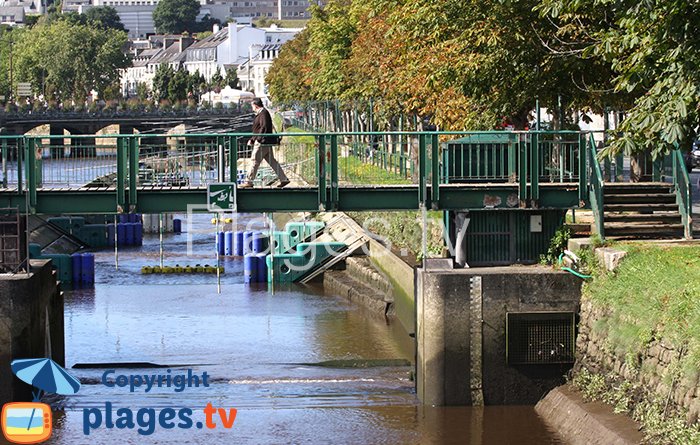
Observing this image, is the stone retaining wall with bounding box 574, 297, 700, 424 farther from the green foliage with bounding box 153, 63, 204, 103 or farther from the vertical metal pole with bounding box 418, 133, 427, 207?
the green foliage with bounding box 153, 63, 204, 103

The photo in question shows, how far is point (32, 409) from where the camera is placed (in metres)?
23.9

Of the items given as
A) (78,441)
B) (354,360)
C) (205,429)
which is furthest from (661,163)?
(78,441)

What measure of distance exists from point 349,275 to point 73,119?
434ft

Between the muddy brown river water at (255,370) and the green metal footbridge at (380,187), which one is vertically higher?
the green metal footbridge at (380,187)

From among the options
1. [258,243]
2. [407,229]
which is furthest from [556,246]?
[258,243]

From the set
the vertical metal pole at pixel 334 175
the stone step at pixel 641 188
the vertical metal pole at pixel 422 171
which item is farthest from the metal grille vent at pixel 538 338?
the vertical metal pole at pixel 334 175

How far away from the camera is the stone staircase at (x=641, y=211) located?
24.6m

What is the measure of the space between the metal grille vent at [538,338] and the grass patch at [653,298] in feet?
2.37

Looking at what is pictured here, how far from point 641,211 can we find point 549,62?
5654mm

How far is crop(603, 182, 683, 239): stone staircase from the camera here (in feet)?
80.8

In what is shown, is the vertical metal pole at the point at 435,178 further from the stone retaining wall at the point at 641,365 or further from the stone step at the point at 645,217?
the stone retaining wall at the point at 641,365

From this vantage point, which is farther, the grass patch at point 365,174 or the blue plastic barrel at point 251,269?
the blue plastic barrel at point 251,269

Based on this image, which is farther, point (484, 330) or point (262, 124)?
point (262, 124)

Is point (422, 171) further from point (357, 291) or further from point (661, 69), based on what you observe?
point (357, 291)
